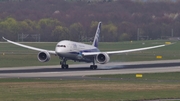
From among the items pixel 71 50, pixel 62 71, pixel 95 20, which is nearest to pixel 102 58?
pixel 71 50

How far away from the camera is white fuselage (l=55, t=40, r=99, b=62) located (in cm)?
6222

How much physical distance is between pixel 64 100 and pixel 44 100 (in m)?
1.08

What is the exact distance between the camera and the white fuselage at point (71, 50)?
6222 cm

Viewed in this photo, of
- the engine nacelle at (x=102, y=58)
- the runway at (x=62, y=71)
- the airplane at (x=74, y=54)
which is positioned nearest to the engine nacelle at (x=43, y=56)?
the airplane at (x=74, y=54)

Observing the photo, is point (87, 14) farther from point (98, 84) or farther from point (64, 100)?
point (64, 100)

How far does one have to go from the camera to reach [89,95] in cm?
3522

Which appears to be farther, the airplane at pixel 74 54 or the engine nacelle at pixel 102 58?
the engine nacelle at pixel 102 58

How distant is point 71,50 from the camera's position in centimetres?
6281

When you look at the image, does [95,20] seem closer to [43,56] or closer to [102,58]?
[43,56]

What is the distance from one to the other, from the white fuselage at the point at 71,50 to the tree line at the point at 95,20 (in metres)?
39.4

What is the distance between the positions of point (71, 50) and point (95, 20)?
150ft

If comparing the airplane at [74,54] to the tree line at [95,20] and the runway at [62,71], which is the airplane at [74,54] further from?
the tree line at [95,20]

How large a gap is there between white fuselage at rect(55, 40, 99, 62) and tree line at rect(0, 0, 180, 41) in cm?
3944

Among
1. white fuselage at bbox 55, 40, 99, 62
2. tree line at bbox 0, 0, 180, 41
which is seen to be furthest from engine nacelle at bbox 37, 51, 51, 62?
tree line at bbox 0, 0, 180, 41
